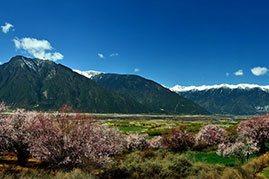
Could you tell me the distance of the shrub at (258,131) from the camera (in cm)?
3120

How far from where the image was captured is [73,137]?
54.7ft

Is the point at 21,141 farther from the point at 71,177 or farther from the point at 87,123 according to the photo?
the point at 71,177

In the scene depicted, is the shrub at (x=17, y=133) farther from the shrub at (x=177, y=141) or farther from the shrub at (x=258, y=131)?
the shrub at (x=258, y=131)

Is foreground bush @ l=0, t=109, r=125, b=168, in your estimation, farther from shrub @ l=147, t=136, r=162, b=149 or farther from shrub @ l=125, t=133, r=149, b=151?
shrub @ l=147, t=136, r=162, b=149

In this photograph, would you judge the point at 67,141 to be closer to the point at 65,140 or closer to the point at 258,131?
the point at 65,140

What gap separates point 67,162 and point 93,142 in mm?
2902

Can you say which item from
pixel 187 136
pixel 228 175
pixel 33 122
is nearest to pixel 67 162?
pixel 33 122

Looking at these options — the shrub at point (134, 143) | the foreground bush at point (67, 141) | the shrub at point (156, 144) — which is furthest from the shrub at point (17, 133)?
the shrub at point (156, 144)

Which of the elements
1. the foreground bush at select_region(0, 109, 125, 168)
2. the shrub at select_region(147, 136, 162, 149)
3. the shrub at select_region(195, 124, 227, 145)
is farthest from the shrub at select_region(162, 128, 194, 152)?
the foreground bush at select_region(0, 109, 125, 168)

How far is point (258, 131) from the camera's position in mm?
31844

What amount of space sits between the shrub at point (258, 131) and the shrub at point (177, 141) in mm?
9605

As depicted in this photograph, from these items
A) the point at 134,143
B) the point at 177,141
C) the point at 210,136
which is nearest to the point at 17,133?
the point at 134,143

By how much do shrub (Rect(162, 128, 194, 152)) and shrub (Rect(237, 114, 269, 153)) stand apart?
960cm

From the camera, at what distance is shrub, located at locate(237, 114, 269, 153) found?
102 feet
